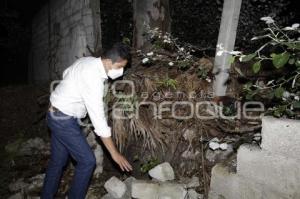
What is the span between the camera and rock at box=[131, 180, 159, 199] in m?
3.38

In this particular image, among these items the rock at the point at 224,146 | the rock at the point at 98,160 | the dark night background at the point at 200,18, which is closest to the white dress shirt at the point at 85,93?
the rock at the point at 98,160

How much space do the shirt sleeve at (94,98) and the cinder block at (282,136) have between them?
1522 millimetres

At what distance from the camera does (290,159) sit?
260 centimetres

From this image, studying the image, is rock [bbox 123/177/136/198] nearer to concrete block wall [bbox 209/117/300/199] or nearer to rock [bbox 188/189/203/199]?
rock [bbox 188/189/203/199]

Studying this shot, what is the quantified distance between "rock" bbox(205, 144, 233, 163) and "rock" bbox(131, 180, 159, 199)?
73 cm

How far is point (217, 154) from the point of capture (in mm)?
3541

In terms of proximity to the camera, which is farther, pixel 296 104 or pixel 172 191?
pixel 172 191

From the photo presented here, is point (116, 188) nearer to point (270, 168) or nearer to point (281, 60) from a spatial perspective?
point (270, 168)

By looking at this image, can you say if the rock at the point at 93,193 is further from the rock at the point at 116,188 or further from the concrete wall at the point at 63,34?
the concrete wall at the point at 63,34

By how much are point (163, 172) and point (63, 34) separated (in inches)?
165

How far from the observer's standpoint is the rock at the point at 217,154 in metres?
3.46

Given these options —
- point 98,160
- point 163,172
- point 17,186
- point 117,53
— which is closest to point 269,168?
point 163,172

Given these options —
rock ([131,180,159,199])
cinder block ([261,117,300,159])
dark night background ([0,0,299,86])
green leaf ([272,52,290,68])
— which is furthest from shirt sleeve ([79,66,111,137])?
dark night background ([0,0,299,86])

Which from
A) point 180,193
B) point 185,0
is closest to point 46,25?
point 185,0
